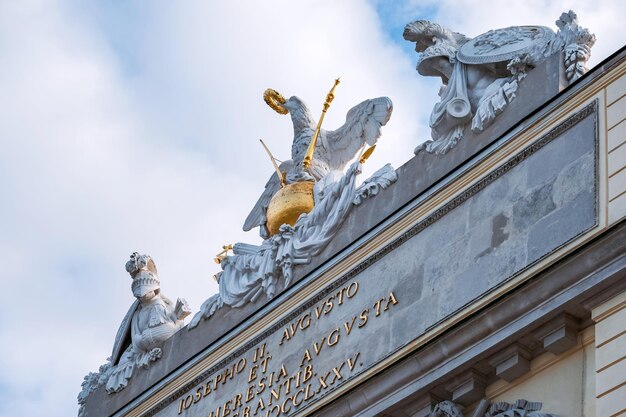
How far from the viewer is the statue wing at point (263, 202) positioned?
23.4 meters

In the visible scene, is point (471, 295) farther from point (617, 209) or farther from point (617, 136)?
point (617, 136)

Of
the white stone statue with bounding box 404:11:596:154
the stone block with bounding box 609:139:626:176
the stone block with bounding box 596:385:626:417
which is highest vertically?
the white stone statue with bounding box 404:11:596:154

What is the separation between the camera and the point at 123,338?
2362cm

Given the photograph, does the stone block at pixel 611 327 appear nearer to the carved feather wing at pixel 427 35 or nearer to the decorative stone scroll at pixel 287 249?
the decorative stone scroll at pixel 287 249

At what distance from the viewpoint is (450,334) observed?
16.7 metres

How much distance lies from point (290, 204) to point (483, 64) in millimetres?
3780

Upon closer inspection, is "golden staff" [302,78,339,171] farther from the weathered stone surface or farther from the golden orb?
the weathered stone surface

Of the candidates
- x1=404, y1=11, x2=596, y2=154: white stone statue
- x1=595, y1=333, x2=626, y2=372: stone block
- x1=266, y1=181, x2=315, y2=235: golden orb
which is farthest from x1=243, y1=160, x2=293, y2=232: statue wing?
x1=595, y1=333, x2=626, y2=372: stone block

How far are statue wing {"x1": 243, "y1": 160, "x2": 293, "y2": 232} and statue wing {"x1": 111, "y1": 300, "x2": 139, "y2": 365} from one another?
1.87 m

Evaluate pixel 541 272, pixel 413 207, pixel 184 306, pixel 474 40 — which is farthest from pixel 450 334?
pixel 184 306

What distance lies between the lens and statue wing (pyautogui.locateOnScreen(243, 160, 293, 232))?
23391 mm

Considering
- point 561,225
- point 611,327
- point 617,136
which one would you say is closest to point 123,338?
point 561,225

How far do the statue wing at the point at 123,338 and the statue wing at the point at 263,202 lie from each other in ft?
6.13

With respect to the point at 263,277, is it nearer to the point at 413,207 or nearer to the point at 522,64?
the point at 413,207
